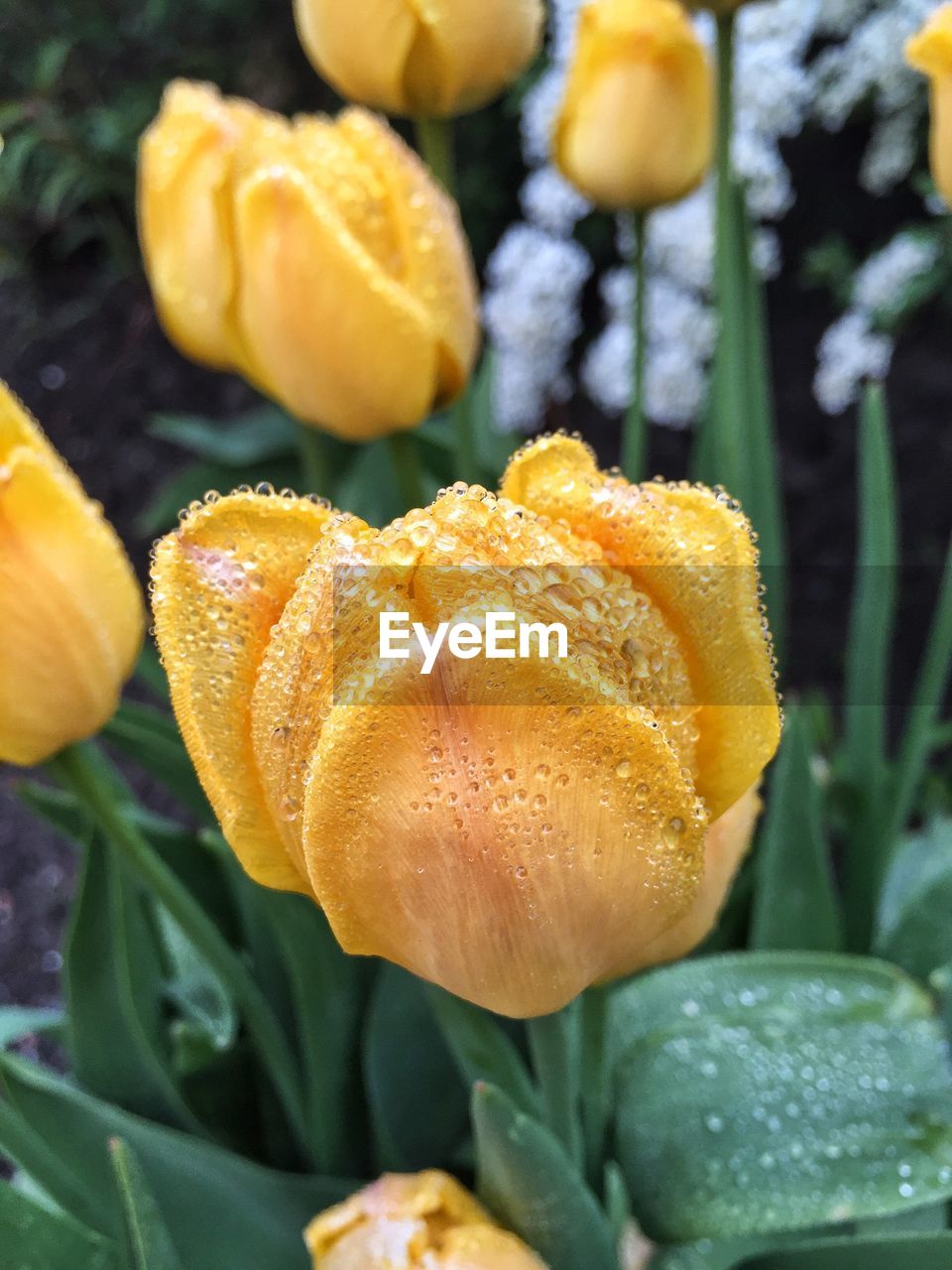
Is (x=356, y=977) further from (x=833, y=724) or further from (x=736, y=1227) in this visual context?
(x=833, y=724)

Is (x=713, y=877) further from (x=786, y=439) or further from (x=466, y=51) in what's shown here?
(x=786, y=439)

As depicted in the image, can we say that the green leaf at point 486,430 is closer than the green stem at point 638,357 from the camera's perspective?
No

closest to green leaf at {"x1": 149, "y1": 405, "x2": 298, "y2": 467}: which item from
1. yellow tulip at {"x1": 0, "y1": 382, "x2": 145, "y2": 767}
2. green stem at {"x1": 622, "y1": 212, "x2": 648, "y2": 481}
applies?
green stem at {"x1": 622, "y1": 212, "x2": 648, "y2": 481}

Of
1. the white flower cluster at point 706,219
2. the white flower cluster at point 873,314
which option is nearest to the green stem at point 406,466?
the white flower cluster at point 706,219

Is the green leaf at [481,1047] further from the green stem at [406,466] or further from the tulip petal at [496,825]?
the green stem at [406,466]

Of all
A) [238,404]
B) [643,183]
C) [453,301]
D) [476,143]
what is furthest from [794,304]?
[453,301]
